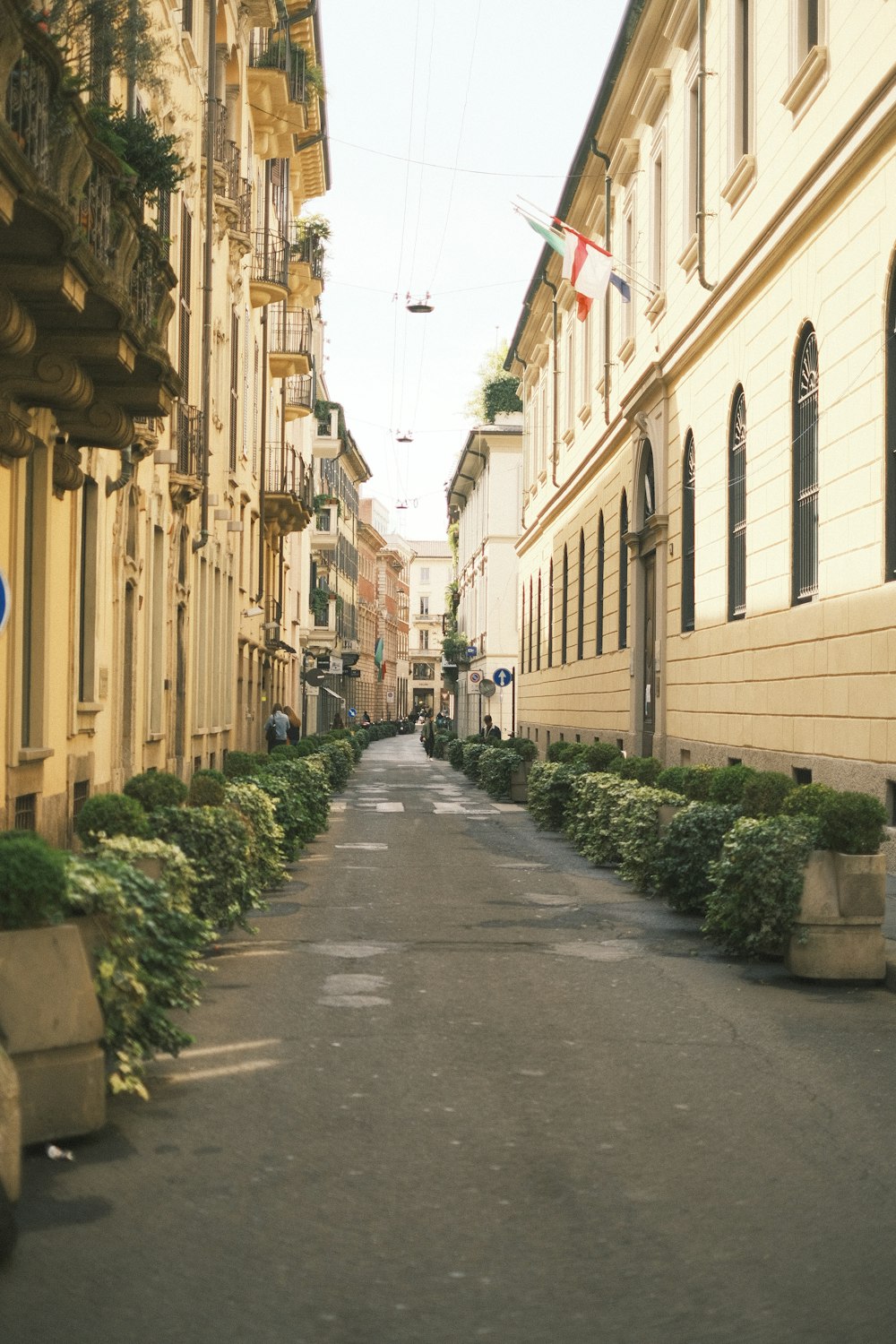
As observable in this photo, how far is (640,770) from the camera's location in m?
18.5

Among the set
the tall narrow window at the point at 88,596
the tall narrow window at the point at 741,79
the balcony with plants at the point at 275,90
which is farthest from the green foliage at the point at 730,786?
the balcony with plants at the point at 275,90

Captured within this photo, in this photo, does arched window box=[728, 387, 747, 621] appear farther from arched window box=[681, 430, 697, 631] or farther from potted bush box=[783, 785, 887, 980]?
potted bush box=[783, 785, 887, 980]

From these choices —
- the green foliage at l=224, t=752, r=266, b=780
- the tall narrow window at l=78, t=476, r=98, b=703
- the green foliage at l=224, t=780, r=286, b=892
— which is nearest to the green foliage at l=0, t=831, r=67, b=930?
the green foliage at l=224, t=780, r=286, b=892

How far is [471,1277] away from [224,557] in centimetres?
2508

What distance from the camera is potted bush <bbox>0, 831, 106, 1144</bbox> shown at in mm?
5844

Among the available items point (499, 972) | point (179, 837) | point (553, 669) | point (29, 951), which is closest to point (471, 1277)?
point (29, 951)

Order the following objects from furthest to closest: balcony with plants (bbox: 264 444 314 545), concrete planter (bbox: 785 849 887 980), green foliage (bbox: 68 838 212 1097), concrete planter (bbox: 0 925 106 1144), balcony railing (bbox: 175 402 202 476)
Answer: balcony with plants (bbox: 264 444 314 545) < balcony railing (bbox: 175 402 202 476) < concrete planter (bbox: 785 849 887 980) < green foliage (bbox: 68 838 212 1097) < concrete planter (bbox: 0 925 106 1144)

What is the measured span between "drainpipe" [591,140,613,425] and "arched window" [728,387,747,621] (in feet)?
35.7

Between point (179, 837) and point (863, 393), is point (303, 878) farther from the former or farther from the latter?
point (863, 393)

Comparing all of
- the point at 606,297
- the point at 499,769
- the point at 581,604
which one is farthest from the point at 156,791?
the point at 581,604

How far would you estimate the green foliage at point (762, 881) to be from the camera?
9.98 meters

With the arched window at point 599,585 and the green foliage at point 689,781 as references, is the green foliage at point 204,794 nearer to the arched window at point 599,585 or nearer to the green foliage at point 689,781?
the green foliage at point 689,781

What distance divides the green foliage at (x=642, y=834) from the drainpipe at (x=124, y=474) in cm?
589

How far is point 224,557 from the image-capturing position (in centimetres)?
2905
